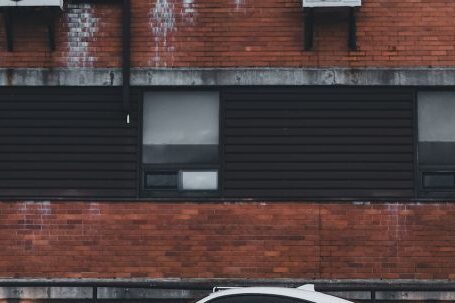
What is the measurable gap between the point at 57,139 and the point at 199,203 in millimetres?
2438

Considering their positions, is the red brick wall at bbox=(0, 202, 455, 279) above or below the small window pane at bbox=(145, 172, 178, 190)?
below

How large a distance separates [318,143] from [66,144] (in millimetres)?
3909

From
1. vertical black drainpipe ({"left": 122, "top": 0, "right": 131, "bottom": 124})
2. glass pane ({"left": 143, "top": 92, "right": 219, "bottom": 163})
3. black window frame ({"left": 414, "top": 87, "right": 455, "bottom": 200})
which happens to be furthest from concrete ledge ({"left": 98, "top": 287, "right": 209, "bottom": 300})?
black window frame ({"left": 414, "top": 87, "right": 455, "bottom": 200})

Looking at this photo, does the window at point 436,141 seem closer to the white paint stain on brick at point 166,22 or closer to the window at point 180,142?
the window at point 180,142

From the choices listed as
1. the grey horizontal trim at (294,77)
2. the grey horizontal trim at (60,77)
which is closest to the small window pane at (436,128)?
the grey horizontal trim at (294,77)

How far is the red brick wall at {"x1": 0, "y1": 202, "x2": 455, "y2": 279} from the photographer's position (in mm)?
11570

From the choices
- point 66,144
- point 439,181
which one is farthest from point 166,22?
point 439,181

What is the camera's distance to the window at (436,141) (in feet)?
38.7

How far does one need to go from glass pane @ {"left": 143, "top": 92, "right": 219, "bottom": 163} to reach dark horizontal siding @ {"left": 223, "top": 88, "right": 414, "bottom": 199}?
0.27 metres

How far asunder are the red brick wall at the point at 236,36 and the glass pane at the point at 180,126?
1.81ft

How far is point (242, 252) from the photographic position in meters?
11.7

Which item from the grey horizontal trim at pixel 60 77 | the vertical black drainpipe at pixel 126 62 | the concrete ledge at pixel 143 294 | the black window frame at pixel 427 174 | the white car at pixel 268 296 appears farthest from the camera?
the grey horizontal trim at pixel 60 77

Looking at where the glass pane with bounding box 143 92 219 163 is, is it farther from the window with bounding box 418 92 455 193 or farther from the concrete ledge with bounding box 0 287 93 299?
the window with bounding box 418 92 455 193

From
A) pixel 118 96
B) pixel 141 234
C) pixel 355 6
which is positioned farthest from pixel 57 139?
pixel 355 6
